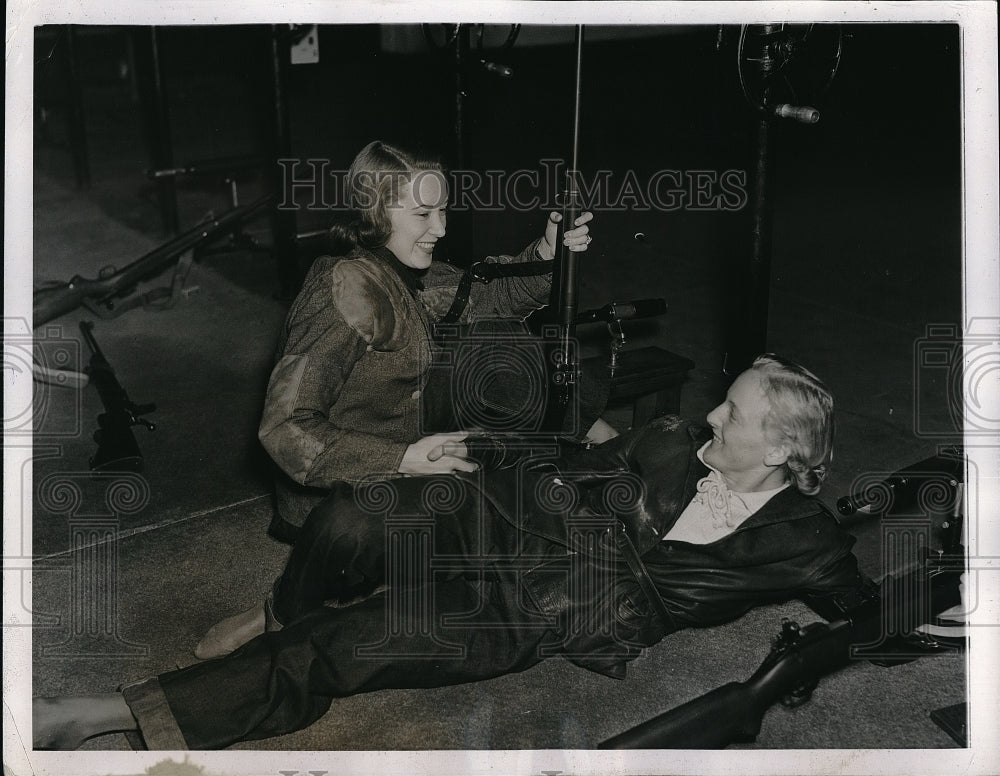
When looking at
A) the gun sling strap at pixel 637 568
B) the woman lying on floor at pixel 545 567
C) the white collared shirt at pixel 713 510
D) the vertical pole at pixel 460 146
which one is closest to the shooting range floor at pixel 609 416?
the woman lying on floor at pixel 545 567

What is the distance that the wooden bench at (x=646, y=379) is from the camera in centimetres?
326

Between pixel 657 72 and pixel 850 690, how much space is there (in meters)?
9.39

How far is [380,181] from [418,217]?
0.13 meters

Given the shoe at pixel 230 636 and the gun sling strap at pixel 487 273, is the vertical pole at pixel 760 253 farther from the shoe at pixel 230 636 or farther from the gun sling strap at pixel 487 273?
the shoe at pixel 230 636

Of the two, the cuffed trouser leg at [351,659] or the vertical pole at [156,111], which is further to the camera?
the vertical pole at [156,111]

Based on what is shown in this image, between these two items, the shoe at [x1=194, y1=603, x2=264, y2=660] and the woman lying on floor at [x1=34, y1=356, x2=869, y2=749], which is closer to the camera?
the woman lying on floor at [x1=34, y1=356, x2=869, y2=749]

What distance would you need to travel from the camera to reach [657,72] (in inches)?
433

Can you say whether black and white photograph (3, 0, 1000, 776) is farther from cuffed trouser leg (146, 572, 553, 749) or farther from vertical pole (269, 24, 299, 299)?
vertical pole (269, 24, 299, 299)

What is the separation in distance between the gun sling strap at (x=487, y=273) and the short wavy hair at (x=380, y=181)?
0.38 m

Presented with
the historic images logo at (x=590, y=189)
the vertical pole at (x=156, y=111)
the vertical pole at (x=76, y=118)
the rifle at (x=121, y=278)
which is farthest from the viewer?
the vertical pole at (x=76, y=118)

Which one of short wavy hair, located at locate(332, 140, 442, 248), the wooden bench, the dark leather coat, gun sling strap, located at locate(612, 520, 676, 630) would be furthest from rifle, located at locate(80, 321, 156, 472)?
gun sling strap, located at locate(612, 520, 676, 630)

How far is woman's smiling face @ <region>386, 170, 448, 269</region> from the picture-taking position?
269 cm

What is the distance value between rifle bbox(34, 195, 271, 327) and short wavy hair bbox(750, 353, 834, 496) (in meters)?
3.78

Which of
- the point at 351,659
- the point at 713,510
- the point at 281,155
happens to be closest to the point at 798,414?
the point at 713,510
